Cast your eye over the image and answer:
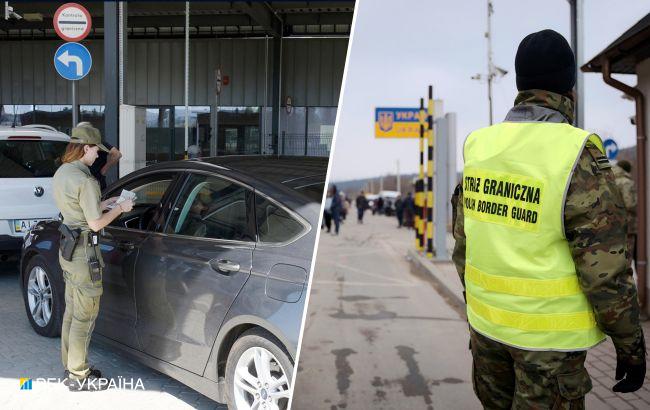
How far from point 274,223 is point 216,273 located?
250 mm

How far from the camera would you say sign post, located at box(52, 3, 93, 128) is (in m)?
2.55

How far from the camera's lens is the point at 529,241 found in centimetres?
178

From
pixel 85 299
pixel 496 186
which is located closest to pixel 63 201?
pixel 85 299

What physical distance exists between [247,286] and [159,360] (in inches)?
21.4

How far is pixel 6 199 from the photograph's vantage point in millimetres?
2695

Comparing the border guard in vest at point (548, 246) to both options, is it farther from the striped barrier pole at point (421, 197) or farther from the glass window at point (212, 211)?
the striped barrier pole at point (421, 197)

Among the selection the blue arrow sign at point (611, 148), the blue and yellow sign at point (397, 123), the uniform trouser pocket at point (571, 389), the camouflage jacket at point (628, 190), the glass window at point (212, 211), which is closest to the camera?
the uniform trouser pocket at point (571, 389)

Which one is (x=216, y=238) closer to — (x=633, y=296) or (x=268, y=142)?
(x=268, y=142)

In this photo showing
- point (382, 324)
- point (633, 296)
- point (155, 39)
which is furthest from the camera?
point (382, 324)

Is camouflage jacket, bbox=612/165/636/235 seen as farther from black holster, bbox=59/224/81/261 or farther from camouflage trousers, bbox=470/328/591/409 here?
black holster, bbox=59/224/81/261

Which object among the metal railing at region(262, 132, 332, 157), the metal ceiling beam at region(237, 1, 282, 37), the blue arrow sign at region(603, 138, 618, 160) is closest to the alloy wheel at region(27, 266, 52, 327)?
the metal railing at region(262, 132, 332, 157)

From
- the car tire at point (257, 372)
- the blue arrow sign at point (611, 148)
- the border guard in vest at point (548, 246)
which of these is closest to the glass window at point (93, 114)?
the car tire at point (257, 372)

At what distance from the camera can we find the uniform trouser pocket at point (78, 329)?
233cm

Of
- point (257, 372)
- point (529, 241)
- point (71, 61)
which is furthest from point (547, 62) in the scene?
point (71, 61)
